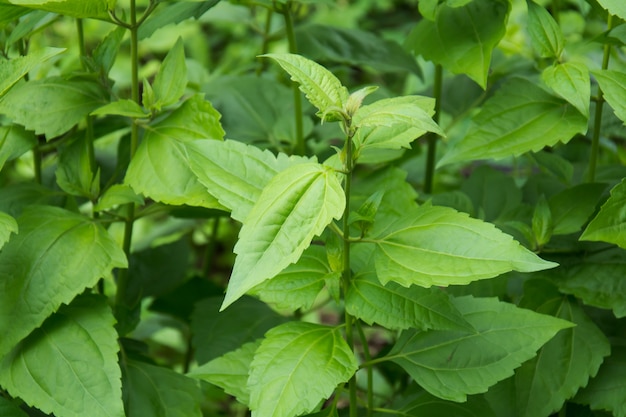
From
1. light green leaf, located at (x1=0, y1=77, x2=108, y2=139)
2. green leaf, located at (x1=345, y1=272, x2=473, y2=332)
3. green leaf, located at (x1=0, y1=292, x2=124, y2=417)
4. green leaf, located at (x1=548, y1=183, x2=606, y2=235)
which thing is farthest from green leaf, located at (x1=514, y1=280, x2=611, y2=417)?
light green leaf, located at (x1=0, y1=77, x2=108, y2=139)

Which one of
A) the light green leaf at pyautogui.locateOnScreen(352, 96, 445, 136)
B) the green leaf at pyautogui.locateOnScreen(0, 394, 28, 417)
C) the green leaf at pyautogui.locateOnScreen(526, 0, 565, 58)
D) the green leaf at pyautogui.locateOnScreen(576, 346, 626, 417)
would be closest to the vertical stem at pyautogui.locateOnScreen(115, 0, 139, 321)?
the green leaf at pyautogui.locateOnScreen(0, 394, 28, 417)

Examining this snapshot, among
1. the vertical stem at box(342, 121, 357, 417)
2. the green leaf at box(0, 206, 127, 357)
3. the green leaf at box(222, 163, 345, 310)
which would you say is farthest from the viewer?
the green leaf at box(0, 206, 127, 357)

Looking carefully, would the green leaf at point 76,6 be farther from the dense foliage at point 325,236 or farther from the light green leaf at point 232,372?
the light green leaf at point 232,372

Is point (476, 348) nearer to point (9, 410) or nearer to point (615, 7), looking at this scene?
point (615, 7)

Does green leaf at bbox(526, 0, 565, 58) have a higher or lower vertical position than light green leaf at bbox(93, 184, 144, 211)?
higher

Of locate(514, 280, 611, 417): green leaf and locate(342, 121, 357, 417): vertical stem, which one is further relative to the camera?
locate(514, 280, 611, 417): green leaf

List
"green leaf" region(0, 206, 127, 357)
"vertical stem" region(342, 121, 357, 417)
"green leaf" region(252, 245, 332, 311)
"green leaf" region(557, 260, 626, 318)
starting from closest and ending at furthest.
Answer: "vertical stem" region(342, 121, 357, 417) → "green leaf" region(252, 245, 332, 311) → "green leaf" region(0, 206, 127, 357) → "green leaf" region(557, 260, 626, 318)

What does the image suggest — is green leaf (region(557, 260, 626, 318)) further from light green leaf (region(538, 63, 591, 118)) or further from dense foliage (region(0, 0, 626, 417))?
light green leaf (region(538, 63, 591, 118))

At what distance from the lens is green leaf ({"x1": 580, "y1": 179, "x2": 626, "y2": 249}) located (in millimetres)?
1321

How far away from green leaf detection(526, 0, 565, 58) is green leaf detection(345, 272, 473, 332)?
0.55 metres

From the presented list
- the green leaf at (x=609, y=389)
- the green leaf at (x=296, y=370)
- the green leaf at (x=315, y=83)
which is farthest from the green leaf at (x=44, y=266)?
the green leaf at (x=609, y=389)

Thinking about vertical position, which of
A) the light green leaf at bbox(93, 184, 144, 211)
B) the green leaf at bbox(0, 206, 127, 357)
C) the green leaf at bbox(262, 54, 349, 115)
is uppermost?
the green leaf at bbox(262, 54, 349, 115)

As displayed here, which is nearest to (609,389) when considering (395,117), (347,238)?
(347,238)

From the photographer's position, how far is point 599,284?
152 cm
